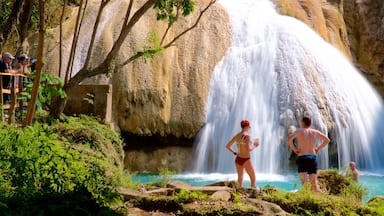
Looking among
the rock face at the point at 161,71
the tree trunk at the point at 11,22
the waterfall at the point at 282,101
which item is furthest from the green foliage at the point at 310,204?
the waterfall at the point at 282,101

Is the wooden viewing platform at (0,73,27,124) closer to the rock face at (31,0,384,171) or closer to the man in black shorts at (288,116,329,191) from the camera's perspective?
the rock face at (31,0,384,171)

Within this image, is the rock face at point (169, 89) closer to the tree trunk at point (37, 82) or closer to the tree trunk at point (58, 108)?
the tree trunk at point (58, 108)

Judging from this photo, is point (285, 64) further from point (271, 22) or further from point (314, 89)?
point (271, 22)

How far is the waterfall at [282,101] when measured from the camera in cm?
1517

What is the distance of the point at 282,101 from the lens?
16.0m

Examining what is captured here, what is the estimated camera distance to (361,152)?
16.1 m

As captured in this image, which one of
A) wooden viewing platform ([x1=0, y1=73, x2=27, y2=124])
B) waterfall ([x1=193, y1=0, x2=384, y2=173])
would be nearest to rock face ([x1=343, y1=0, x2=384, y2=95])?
waterfall ([x1=193, y1=0, x2=384, y2=173])

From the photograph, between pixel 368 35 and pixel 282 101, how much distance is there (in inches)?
441

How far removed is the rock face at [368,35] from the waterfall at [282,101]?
513 centimetres

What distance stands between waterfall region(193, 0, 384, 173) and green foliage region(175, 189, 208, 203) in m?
8.11

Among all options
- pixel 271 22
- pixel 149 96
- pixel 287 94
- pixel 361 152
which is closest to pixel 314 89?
pixel 287 94

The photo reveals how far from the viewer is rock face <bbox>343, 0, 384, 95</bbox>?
78.0 ft

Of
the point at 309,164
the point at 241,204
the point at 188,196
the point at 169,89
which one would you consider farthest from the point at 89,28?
the point at 241,204

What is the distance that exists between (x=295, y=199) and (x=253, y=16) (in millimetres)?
14978
